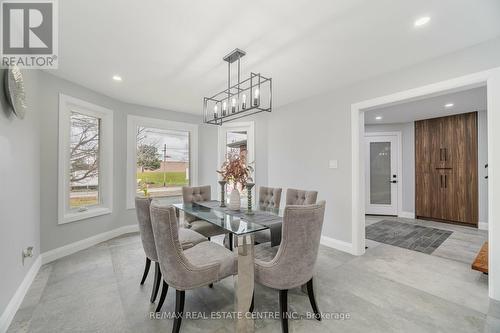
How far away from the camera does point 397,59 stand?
2438 mm

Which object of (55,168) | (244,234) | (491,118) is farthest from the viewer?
(55,168)

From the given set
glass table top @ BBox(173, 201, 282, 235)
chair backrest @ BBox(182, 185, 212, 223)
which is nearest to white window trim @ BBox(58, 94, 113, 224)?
chair backrest @ BBox(182, 185, 212, 223)

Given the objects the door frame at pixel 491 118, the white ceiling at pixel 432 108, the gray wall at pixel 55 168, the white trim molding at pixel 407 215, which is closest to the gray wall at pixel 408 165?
the white trim molding at pixel 407 215

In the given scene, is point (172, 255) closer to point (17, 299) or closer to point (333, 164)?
point (17, 299)

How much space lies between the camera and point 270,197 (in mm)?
3143

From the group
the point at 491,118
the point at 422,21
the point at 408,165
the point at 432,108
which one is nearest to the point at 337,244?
the point at 491,118

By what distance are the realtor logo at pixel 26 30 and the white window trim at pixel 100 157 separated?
36.8 inches

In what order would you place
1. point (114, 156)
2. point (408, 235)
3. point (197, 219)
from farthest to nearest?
point (408, 235)
point (114, 156)
point (197, 219)

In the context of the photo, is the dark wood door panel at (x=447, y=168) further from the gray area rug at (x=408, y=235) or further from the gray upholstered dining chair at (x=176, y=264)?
the gray upholstered dining chair at (x=176, y=264)

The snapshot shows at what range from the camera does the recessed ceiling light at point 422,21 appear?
1772mm

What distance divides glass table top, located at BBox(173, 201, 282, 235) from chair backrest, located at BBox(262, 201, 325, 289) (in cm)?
36

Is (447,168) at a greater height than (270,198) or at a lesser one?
greater

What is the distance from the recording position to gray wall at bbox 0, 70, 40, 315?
173cm

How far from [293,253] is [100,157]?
367 cm
